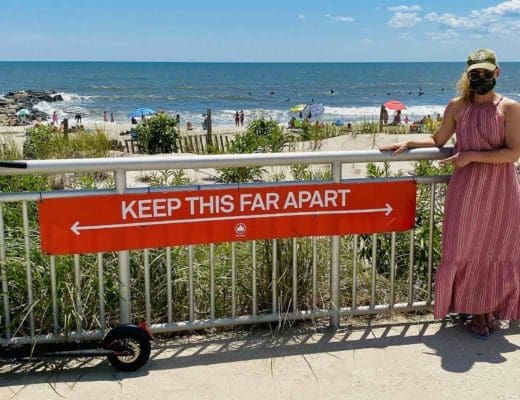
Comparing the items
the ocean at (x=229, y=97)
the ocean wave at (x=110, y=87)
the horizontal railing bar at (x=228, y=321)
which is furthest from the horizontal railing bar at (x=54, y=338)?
the ocean wave at (x=110, y=87)

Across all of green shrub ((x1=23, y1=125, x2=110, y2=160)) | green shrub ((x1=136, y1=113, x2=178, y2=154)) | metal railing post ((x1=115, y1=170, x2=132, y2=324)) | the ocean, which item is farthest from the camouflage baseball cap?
the ocean

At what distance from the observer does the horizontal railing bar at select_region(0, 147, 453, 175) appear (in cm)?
386

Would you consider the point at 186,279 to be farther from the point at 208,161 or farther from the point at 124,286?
the point at 208,161

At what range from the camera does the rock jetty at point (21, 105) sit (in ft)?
157

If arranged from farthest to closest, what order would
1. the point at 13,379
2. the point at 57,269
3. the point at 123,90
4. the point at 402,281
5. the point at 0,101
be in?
the point at 123,90, the point at 0,101, the point at 402,281, the point at 57,269, the point at 13,379

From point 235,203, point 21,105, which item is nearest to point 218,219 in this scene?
point 235,203

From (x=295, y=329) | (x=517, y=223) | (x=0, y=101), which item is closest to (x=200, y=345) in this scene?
(x=295, y=329)

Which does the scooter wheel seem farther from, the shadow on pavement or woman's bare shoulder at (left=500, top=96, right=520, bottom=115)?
woman's bare shoulder at (left=500, top=96, right=520, bottom=115)

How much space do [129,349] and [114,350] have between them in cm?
9

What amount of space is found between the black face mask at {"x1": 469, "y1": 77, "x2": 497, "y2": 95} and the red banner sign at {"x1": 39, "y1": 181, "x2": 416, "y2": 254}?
727 millimetres

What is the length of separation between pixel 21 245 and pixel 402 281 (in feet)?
9.17

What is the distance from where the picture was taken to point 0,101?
207ft

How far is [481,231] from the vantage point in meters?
4.34

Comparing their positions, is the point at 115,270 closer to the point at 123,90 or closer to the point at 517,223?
the point at 517,223
